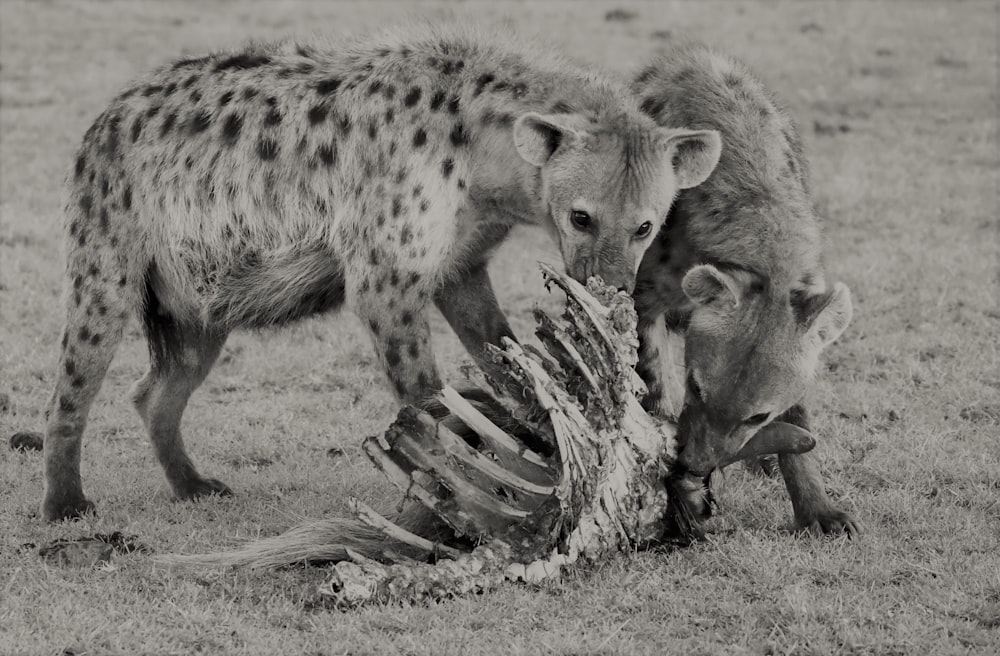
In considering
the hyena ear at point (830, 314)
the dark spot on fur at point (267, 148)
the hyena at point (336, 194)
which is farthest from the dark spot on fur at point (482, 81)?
the hyena ear at point (830, 314)

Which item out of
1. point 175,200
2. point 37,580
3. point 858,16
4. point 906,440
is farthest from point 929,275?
point 858,16

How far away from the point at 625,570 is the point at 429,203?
142cm

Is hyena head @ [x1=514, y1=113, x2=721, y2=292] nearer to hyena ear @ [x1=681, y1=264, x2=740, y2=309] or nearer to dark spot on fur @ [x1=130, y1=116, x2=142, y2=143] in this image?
hyena ear @ [x1=681, y1=264, x2=740, y2=309]

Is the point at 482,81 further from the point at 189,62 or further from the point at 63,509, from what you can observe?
the point at 63,509

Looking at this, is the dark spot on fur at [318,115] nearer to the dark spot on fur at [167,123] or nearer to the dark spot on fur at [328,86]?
the dark spot on fur at [328,86]

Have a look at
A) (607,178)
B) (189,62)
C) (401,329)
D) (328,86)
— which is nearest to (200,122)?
(189,62)

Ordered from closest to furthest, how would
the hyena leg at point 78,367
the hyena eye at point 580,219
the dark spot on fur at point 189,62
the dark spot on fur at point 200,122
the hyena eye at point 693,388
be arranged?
the hyena eye at point 693,388 → the hyena eye at point 580,219 → the hyena leg at point 78,367 → the dark spot on fur at point 200,122 → the dark spot on fur at point 189,62

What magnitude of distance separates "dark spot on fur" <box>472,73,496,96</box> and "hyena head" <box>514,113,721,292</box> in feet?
1.14

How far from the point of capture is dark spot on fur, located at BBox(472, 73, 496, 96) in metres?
4.79

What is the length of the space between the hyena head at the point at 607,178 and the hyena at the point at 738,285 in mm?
209

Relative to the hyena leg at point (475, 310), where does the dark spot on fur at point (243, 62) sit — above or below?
above

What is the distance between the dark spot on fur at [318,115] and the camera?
16.1 feet

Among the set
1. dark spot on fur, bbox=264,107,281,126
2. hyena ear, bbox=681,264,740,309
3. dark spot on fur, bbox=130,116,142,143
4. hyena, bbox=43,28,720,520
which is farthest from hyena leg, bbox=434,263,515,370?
dark spot on fur, bbox=130,116,142,143

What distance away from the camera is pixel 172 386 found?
5305mm
